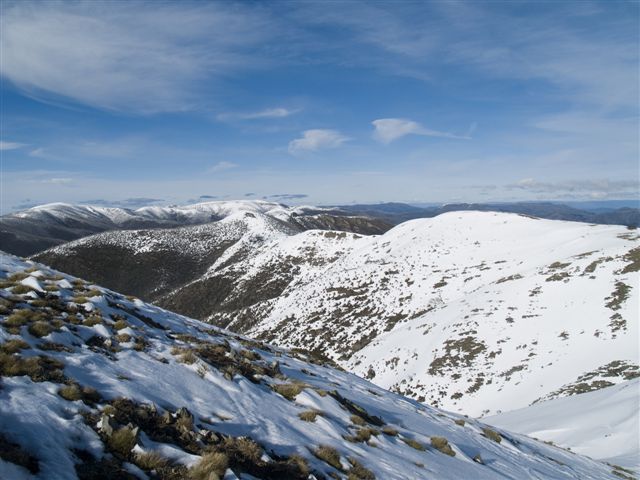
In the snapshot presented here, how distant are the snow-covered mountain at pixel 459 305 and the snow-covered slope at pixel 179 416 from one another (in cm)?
1328

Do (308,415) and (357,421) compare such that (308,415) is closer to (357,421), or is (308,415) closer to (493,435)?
(357,421)

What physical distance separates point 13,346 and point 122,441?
372 centimetres

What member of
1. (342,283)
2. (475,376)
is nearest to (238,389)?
(475,376)

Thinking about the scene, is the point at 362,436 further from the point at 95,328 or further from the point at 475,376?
the point at 475,376

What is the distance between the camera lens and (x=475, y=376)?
27203mm

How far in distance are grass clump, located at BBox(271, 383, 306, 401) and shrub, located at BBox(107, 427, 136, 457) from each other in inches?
189

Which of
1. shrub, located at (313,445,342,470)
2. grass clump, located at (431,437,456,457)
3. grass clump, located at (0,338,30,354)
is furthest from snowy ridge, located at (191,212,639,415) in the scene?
grass clump, located at (0,338,30,354)

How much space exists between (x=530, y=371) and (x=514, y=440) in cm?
1440

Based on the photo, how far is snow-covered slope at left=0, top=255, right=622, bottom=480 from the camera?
5.51 metres

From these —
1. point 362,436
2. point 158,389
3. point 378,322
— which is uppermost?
point 158,389

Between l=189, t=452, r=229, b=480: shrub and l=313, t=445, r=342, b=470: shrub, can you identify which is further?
l=313, t=445, r=342, b=470: shrub

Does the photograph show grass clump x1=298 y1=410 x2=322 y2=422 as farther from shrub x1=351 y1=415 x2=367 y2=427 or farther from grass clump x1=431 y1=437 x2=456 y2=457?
grass clump x1=431 y1=437 x2=456 y2=457

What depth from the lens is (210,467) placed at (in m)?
5.55

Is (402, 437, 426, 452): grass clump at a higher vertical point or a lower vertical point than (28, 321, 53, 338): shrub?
lower
